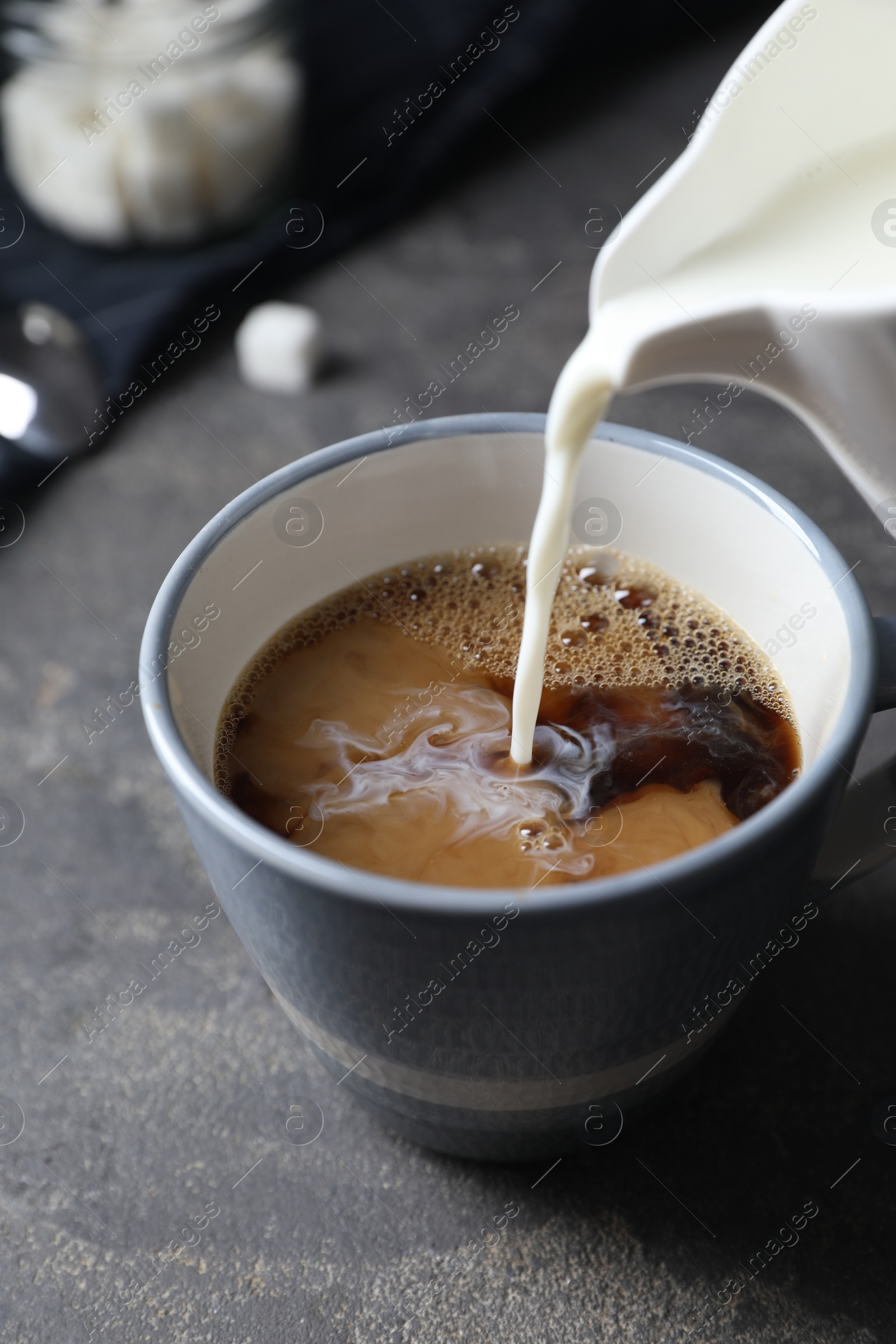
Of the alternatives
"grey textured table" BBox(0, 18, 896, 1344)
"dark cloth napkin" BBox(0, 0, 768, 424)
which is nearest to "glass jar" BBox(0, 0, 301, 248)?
"dark cloth napkin" BBox(0, 0, 768, 424)

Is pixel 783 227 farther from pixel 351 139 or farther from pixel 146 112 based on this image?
pixel 351 139

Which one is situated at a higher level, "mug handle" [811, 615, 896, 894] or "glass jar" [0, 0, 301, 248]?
"mug handle" [811, 615, 896, 894]

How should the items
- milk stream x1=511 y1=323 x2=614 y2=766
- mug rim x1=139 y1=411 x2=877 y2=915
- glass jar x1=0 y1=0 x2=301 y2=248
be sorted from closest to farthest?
mug rim x1=139 y1=411 x2=877 y2=915, milk stream x1=511 y1=323 x2=614 y2=766, glass jar x1=0 y1=0 x2=301 y2=248

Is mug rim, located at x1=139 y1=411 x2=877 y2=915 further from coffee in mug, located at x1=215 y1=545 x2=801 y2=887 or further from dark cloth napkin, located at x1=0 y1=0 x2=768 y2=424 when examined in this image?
dark cloth napkin, located at x1=0 y1=0 x2=768 y2=424

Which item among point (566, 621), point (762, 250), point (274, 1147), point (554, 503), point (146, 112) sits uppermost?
point (762, 250)

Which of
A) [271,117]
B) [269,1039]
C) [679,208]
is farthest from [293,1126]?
[271,117]

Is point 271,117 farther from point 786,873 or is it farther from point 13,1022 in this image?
point 786,873

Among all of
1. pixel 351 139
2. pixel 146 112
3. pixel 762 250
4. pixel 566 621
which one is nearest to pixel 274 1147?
pixel 566 621
